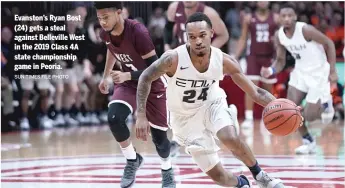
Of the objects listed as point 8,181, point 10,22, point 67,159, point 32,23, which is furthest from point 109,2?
point 10,22

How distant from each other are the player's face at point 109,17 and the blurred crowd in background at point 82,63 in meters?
4.45

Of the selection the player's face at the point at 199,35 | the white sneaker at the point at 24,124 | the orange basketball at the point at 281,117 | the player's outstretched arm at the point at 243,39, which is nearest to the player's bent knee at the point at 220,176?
the orange basketball at the point at 281,117

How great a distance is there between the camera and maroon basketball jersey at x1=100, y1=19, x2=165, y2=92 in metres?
8.19

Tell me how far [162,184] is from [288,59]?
990 cm

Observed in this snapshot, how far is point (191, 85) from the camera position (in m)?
7.04

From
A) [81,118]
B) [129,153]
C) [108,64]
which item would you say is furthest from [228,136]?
[81,118]

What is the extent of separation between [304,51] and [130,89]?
13.6 feet

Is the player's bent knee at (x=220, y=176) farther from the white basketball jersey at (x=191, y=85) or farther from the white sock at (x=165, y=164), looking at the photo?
the white sock at (x=165, y=164)

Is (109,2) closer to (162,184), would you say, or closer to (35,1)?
(162,184)

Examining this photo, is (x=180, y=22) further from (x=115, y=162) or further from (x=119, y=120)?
(x=119, y=120)

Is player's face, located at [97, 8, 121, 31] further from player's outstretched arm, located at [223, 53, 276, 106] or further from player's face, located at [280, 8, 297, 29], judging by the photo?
player's face, located at [280, 8, 297, 29]

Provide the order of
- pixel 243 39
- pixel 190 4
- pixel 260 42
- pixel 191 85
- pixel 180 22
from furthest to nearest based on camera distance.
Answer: pixel 243 39 < pixel 260 42 < pixel 180 22 < pixel 190 4 < pixel 191 85

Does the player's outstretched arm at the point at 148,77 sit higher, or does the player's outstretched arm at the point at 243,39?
the player's outstretched arm at the point at 148,77

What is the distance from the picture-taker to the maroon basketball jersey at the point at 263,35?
643 inches
